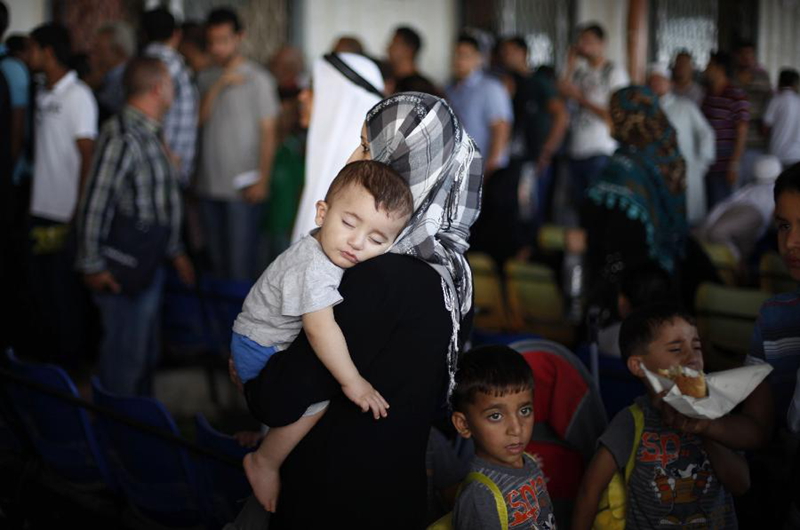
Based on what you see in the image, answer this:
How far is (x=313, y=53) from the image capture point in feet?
30.8

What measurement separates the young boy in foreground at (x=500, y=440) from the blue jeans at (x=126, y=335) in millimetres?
2410

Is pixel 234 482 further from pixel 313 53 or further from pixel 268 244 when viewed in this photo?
pixel 313 53

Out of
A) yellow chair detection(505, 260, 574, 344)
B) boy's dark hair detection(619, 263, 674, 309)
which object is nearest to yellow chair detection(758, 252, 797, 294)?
yellow chair detection(505, 260, 574, 344)

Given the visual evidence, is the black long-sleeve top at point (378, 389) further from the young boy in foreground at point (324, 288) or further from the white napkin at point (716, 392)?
the white napkin at point (716, 392)

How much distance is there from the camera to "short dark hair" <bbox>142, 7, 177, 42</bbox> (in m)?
5.49

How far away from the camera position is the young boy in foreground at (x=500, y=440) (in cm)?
208

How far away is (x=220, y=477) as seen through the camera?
261 centimetres

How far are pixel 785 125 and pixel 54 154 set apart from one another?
5.37 m

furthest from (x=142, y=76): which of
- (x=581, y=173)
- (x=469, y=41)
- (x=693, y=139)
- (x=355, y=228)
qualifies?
(x=693, y=139)

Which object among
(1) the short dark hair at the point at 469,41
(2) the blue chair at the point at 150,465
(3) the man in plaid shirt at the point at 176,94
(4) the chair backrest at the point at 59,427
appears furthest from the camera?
(1) the short dark hair at the point at 469,41

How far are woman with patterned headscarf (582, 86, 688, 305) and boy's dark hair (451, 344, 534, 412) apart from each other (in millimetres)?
1571

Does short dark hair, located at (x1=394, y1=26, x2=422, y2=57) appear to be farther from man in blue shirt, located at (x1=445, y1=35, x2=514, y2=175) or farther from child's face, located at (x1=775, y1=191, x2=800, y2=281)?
child's face, located at (x1=775, y1=191, x2=800, y2=281)

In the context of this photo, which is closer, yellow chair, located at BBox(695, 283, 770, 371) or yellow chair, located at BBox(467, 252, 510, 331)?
yellow chair, located at BBox(695, 283, 770, 371)

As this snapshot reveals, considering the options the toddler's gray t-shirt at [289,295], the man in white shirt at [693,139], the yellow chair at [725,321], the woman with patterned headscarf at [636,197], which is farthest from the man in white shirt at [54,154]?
the man in white shirt at [693,139]
